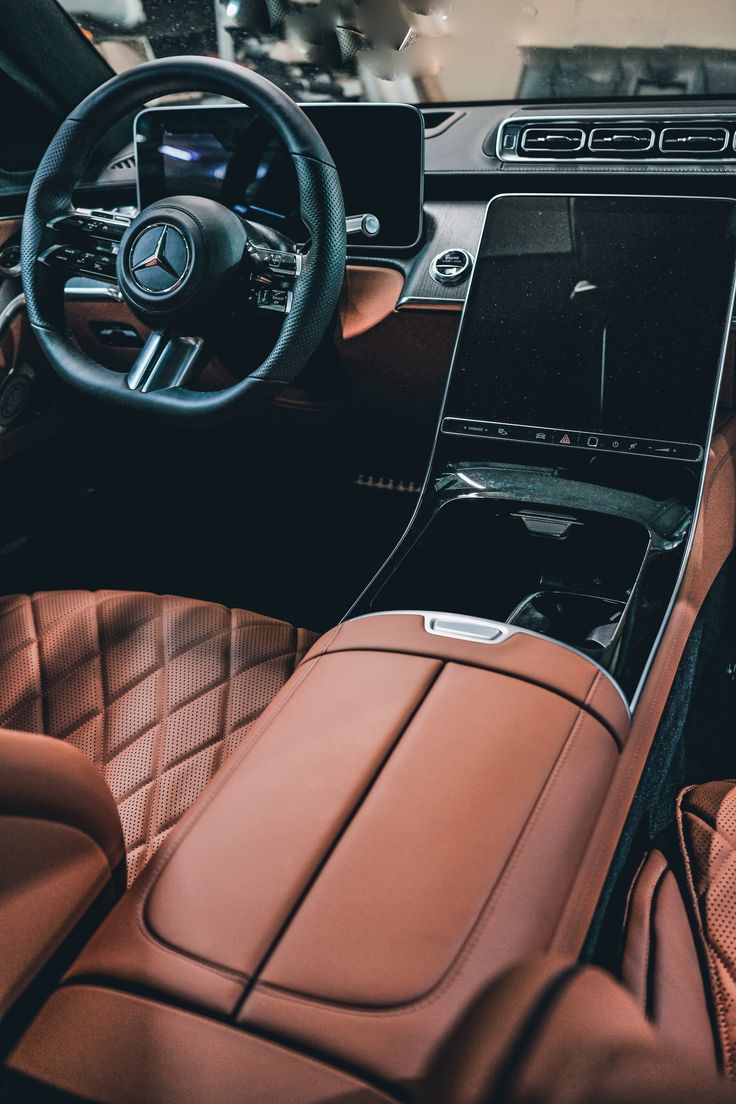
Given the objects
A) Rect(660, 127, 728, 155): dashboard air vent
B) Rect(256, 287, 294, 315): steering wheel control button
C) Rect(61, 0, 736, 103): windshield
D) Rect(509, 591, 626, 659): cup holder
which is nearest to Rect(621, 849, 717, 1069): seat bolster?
Rect(509, 591, 626, 659): cup holder

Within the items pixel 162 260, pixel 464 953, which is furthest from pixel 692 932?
pixel 162 260

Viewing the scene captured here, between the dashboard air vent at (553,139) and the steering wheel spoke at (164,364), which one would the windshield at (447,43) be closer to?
the dashboard air vent at (553,139)

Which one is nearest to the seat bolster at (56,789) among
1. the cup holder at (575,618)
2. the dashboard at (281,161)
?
the cup holder at (575,618)

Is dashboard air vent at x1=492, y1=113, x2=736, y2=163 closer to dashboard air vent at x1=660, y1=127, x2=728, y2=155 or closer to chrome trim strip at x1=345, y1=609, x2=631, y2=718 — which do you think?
dashboard air vent at x1=660, y1=127, x2=728, y2=155

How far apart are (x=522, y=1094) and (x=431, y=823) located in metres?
0.32

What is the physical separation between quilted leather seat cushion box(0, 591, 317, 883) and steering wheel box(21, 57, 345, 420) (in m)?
0.29

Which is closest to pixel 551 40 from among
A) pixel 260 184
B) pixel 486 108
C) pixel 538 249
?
pixel 486 108

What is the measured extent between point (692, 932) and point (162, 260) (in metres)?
0.97

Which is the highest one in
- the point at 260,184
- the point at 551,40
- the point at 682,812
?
the point at 551,40

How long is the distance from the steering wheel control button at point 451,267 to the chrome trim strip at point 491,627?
2.21 feet

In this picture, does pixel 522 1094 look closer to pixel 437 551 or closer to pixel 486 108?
pixel 437 551

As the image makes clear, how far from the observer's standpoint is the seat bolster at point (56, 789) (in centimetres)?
61

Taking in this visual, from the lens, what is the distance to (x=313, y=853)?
0.65 meters

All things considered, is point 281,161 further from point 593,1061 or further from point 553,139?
point 593,1061
